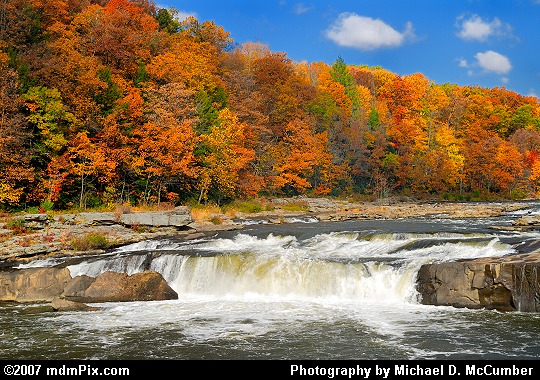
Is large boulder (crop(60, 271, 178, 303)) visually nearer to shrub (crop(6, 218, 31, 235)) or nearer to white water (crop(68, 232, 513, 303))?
white water (crop(68, 232, 513, 303))

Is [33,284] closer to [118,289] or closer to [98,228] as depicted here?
[118,289]

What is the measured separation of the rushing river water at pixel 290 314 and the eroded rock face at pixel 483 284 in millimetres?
487

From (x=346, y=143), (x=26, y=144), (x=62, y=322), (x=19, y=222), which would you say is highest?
(x=346, y=143)

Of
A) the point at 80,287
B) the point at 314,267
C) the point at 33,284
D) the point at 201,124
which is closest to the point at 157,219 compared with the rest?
the point at 33,284

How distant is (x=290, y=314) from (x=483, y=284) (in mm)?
6444

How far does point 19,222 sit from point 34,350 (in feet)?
54.3

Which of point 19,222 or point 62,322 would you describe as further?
point 19,222

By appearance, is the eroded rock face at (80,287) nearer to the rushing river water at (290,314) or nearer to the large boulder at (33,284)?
the large boulder at (33,284)

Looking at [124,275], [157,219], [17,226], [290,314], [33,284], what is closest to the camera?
[290,314]

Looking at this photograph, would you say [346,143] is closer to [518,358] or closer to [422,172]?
[422,172]

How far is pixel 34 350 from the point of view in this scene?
11.5 metres

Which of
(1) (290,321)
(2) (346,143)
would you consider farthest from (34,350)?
(2) (346,143)

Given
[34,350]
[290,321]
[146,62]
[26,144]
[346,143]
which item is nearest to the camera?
[34,350]

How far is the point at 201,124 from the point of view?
44.1 meters
